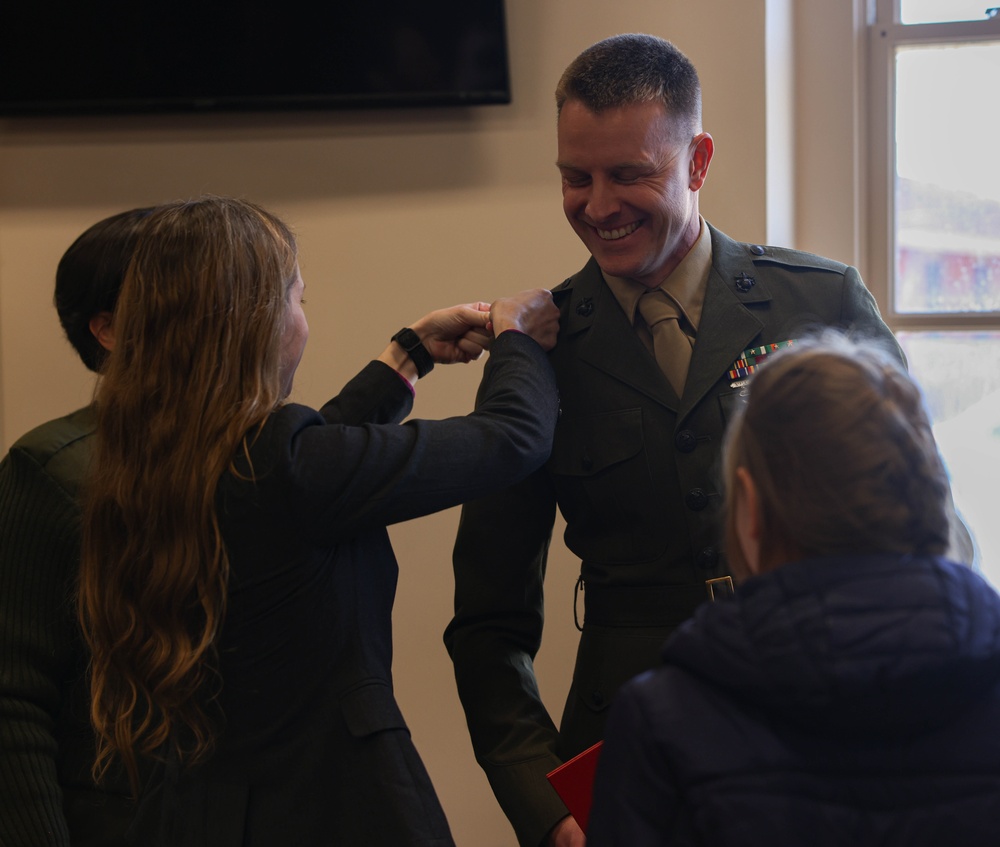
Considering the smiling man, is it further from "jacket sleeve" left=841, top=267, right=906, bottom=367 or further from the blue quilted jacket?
the blue quilted jacket

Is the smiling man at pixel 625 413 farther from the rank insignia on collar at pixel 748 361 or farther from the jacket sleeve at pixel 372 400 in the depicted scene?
the jacket sleeve at pixel 372 400

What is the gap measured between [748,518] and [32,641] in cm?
96

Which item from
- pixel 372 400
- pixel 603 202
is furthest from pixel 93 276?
pixel 603 202

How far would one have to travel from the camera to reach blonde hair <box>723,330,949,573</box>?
91 centimetres

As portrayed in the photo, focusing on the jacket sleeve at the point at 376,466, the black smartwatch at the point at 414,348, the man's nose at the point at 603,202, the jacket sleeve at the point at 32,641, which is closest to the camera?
the jacket sleeve at the point at 376,466

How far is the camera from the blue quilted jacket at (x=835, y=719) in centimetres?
85

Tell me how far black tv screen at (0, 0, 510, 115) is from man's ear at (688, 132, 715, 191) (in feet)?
3.02

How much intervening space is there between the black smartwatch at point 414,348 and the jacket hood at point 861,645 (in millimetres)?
808

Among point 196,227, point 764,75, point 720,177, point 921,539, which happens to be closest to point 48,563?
point 196,227

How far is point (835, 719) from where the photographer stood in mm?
862

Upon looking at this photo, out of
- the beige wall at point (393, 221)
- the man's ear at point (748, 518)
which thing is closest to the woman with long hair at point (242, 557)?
the man's ear at point (748, 518)

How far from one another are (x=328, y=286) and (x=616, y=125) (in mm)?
1196

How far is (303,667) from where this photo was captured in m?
1.26

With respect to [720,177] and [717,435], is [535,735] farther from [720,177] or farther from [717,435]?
[720,177]
